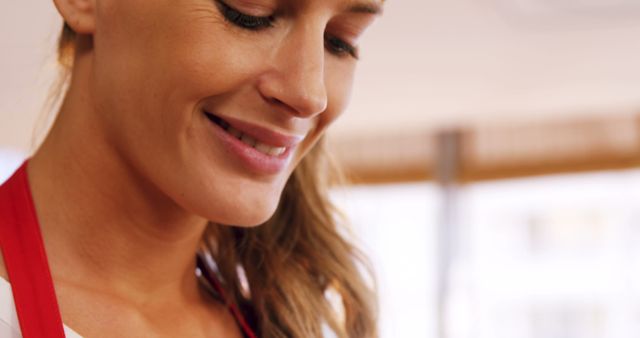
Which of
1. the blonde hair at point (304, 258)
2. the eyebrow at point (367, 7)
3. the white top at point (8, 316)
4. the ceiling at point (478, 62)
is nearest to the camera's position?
the white top at point (8, 316)

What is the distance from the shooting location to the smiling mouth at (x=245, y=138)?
940mm

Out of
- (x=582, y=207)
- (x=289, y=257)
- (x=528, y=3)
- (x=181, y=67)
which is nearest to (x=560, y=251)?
(x=582, y=207)

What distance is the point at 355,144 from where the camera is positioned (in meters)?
7.41

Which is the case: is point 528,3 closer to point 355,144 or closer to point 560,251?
point 560,251

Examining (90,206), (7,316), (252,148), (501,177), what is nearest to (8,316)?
(7,316)

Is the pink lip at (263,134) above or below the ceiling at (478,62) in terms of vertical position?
above

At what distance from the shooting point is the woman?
917 mm

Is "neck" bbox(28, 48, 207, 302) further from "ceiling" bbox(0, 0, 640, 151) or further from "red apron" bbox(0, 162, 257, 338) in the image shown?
"ceiling" bbox(0, 0, 640, 151)

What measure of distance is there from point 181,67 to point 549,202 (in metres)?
6.00

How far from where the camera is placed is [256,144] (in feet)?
3.16

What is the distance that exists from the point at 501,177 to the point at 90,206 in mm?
6035

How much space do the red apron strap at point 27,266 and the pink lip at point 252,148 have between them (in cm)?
22

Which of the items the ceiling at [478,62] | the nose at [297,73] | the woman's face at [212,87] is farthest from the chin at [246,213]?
the ceiling at [478,62]

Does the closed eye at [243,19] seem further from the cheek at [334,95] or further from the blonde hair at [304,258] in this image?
the blonde hair at [304,258]
